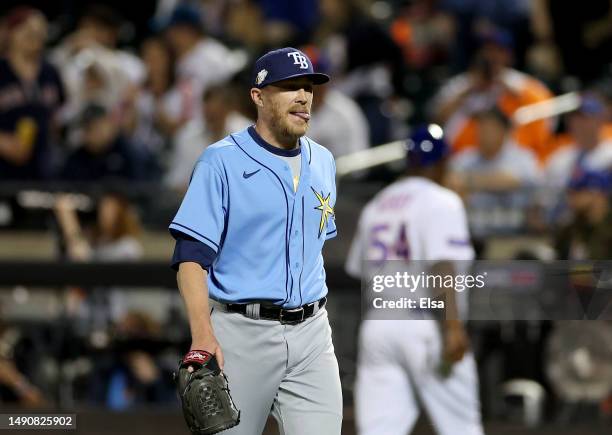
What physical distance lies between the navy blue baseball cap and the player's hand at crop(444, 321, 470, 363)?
2216 millimetres

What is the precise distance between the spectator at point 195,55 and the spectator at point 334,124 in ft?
3.88

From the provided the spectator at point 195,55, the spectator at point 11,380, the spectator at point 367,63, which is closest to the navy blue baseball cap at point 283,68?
the spectator at point 11,380

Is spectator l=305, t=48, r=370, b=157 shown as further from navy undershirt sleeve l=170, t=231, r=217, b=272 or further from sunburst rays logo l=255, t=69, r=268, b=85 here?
navy undershirt sleeve l=170, t=231, r=217, b=272

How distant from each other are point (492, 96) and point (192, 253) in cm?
685

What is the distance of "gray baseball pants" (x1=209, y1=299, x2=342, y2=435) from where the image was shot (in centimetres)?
480

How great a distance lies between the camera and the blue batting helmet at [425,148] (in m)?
7.01

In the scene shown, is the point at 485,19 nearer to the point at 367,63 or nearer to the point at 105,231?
the point at 367,63

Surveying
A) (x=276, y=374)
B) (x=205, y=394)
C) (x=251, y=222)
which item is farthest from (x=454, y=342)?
(x=205, y=394)

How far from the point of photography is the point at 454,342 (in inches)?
262

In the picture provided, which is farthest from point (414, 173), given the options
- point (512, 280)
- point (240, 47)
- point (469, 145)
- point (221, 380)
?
point (240, 47)

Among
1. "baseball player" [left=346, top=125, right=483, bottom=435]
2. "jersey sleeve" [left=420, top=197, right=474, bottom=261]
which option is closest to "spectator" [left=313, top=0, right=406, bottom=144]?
"baseball player" [left=346, top=125, right=483, bottom=435]

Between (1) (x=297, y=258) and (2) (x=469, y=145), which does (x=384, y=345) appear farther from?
(2) (x=469, y=145)

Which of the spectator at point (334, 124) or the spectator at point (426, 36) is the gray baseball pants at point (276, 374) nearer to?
the spectator at point (334, 124)

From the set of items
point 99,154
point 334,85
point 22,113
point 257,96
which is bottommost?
point 257,96
